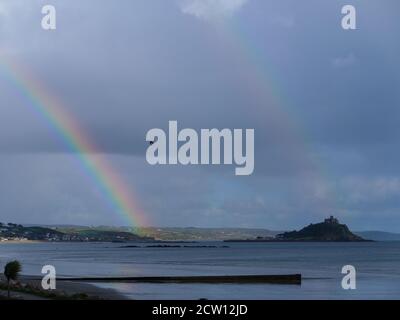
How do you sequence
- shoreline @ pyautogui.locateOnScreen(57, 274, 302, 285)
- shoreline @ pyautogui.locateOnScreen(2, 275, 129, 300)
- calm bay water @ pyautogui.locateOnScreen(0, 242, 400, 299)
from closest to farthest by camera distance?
shoreline @ pyautogui.locateOnScreen(2, 275, 129, 300)
calm bay water @ pyautogui.locateOnScreen(0, 242, 400, 299)
shoreline @ pyautogui.locateOnScreen(57, 274, 302, 285)

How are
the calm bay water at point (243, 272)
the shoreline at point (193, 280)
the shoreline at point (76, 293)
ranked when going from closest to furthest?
the shoreline at point (76, 293), the calm bay water at point (243, 272), the shoreline at point (193, 280)

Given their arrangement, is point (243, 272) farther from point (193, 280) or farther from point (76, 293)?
point (76, 293)

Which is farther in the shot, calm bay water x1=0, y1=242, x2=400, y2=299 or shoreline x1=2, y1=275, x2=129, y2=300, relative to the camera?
calm bay water x1=0, y1=242, x2=400, y2=299

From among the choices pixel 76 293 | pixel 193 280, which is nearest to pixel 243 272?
pixel 193 280

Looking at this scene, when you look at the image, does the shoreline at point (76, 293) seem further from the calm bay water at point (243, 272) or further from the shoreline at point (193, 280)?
the shoreline at point (193, 280)

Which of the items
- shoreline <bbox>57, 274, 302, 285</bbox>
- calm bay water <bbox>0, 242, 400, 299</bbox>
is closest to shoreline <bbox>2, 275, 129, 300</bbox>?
calm bay water <bbox>0, 242, 400, 299</bbox>

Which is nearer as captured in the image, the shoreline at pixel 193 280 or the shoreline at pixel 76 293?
the shoreline at pixel 76 293

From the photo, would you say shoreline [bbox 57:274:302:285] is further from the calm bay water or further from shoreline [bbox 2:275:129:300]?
shoreline [bbox 2:275:129:300]

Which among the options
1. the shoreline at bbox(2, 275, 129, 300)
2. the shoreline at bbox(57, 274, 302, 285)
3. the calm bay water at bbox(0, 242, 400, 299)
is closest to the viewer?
the shoreline at bbox(2, 275, 129, 300)

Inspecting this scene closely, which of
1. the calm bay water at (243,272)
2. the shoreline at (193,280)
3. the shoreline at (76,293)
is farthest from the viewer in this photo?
the shoreline at (193,280)

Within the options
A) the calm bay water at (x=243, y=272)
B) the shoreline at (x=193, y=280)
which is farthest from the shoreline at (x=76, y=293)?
the shoreline at (x=193, y=280)
